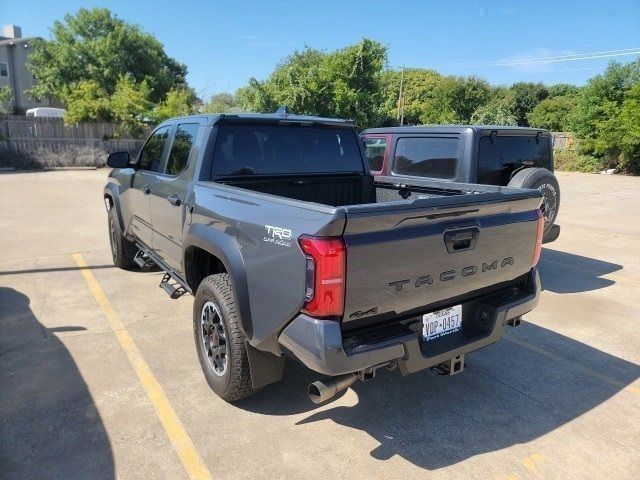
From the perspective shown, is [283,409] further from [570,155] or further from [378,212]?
[570,155]

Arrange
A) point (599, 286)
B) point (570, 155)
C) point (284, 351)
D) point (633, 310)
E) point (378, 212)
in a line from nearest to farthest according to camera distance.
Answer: point (378, 212) < point (284, 351) < point (633, 310) < point (599, 286) < point (570, 155)

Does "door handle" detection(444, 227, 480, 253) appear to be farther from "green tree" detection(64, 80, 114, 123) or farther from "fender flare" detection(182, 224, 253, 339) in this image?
"green tree" detection(64, 80, 114, 123)

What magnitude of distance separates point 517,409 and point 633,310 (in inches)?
117

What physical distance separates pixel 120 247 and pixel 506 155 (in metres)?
5.15

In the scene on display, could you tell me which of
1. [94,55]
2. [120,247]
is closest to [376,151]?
[120,247]

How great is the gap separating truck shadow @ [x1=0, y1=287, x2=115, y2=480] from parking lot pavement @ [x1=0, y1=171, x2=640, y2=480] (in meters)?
0.01

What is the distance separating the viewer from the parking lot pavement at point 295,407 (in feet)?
8.91

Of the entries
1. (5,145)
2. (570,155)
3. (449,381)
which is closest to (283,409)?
(449,381)

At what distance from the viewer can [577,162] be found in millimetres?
25812

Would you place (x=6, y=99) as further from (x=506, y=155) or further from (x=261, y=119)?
(x=506, y=155)

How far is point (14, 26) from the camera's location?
4412 cm

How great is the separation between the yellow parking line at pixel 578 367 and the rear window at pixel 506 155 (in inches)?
83.5

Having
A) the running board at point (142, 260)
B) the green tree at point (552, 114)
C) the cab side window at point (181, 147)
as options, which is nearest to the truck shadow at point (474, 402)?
the cab side window at point (181, 147)

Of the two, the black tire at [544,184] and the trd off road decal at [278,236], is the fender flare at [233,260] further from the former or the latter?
the black tire at [544,184]
